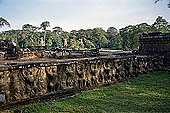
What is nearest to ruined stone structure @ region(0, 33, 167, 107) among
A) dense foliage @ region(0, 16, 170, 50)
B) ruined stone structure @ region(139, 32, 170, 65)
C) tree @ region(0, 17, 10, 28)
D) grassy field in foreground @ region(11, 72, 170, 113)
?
grassy field in foreground @ region(11, 72, 170, 113)

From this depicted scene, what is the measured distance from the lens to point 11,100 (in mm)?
6867

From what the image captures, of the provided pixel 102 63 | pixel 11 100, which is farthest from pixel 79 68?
pixel 11 100

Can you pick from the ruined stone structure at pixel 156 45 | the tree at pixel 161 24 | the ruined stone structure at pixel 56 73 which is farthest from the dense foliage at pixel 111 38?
the ruined stone structure at pixel 56 73

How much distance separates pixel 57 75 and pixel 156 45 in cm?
1238

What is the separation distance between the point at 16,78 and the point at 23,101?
83 cm

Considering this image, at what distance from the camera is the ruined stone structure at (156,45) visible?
1733 cm

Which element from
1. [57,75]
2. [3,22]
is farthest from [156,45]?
[3,22]

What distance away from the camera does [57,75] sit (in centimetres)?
864

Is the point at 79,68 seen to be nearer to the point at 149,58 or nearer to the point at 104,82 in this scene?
the point at 104,82

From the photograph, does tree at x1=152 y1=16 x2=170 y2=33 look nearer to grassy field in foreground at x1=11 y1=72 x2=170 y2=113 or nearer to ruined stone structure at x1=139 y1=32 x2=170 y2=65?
ruined stone structure at x1=139 y1=32 x2=170 y2=65

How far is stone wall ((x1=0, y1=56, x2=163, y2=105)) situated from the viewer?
6973 millimetres

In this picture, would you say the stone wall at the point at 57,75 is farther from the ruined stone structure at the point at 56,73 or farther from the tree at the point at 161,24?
the tree at the point at 161,24

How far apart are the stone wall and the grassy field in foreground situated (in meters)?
0.71

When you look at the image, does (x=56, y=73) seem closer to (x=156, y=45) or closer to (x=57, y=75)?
(x=57, y=75)
